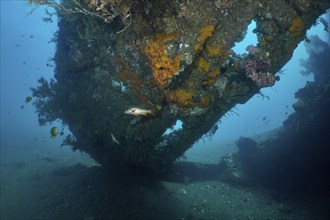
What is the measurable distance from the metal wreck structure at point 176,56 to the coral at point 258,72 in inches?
0.9

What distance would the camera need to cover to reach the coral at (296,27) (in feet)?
21.7

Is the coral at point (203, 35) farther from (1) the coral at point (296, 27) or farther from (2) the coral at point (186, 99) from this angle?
(1) the coral at point (296, 27)

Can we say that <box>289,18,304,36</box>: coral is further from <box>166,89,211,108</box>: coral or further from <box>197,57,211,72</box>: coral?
<box>166,89,211,108</box>: coral

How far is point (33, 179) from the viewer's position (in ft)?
50.3

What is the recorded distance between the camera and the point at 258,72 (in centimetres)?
707

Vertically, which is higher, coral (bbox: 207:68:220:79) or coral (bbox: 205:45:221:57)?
coral (bbox: 205:45:221:57)

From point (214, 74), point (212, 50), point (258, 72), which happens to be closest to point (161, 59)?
point (212, 50)

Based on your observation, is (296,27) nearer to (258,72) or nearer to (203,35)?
(258,72)

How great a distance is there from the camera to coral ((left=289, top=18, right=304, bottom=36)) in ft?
21.7

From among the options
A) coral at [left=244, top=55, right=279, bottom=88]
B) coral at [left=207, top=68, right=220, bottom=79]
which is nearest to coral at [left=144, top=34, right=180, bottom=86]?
coral at [left=207, top=68, right=220, bottom=79]

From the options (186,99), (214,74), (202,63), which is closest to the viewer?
(202,63)

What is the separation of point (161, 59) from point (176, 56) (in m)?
0.36

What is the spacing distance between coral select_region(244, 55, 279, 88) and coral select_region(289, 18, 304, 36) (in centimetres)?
95

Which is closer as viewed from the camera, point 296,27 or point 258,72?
point 296,27
